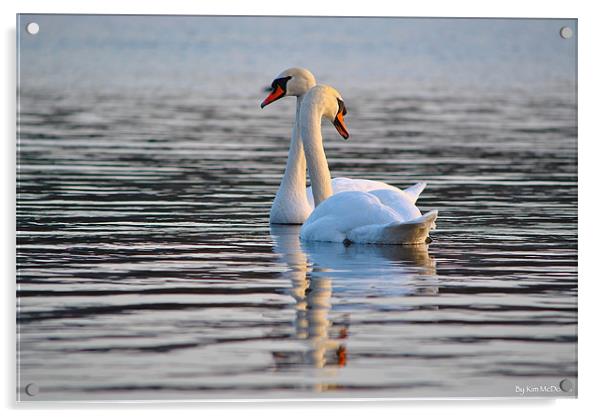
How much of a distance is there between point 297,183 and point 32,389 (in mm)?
6223

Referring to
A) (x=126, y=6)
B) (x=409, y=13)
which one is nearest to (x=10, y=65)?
(x=126, y=6)

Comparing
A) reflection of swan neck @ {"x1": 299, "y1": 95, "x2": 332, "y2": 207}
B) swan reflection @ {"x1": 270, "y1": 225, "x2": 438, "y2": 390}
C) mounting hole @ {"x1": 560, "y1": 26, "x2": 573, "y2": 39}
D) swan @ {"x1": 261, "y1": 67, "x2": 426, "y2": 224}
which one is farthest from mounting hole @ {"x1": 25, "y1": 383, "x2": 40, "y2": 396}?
swan @ {"x1": 261, "y1": 67, "x2": 426, "y2": 224}

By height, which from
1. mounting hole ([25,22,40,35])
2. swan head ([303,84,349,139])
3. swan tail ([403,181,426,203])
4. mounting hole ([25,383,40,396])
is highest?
mounting hole ([25,22,40,35])

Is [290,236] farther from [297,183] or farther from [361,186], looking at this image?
[297,183]

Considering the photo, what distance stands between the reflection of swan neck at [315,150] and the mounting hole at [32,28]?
425 cm

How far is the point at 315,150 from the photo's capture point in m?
14.7

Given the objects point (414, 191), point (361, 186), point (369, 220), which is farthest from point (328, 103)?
point (369, 220)

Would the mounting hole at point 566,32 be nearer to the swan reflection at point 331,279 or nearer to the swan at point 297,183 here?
the swan reflection at point 331,279

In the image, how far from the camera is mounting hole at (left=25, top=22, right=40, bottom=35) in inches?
421

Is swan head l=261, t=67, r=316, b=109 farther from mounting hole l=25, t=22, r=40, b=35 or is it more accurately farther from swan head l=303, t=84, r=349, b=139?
mounting hole l=25, t=22, r=40, b=35

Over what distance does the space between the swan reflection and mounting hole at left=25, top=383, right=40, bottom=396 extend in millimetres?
1248

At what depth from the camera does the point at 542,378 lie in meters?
9.40

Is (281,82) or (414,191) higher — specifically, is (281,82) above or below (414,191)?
above

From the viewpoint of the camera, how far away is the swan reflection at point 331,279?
948 centimetres
